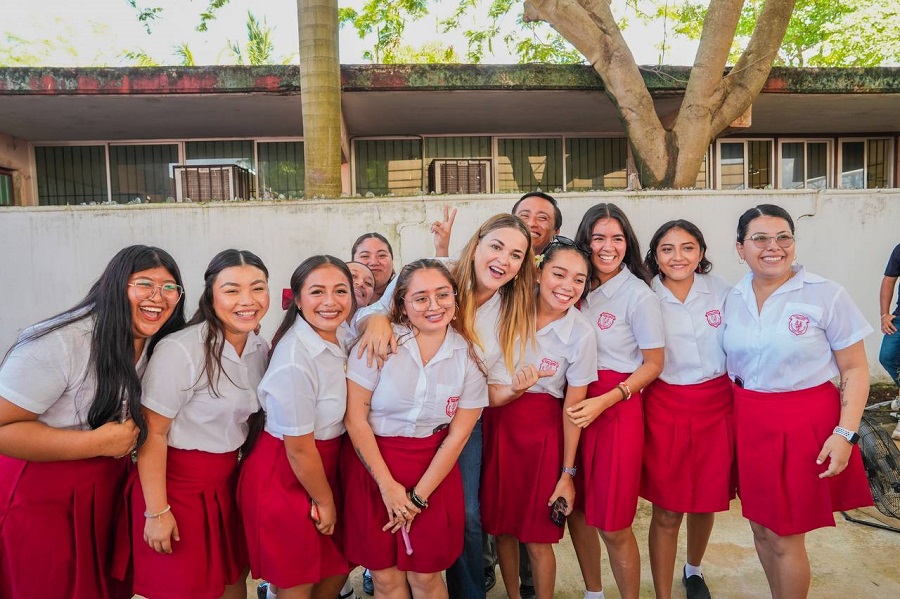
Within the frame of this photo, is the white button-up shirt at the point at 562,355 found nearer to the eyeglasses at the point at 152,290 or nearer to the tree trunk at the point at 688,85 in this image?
the eyeglasses at the point at 152,290

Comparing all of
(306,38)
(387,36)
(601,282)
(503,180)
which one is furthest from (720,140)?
(601,282)

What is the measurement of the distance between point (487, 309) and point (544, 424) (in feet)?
1.83

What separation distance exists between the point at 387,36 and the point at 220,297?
34.1 feet

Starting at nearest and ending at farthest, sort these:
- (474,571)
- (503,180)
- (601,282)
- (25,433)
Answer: (25,433), (474,571), (601,282), (503,180)

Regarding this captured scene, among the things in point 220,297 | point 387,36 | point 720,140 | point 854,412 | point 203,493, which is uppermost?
point 387,36

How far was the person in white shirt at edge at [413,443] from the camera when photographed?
84.9 inches

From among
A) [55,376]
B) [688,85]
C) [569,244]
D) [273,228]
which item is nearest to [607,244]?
[569,244]

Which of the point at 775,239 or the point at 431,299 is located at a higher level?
the point at 775,239

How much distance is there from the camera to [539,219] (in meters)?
2.99

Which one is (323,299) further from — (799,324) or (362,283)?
(799,324)

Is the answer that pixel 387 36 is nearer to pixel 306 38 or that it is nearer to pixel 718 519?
pixel 306 38

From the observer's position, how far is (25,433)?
5.82 ft

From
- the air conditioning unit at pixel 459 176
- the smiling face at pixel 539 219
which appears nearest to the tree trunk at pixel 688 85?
the air conditioning unit at pixel 459 176

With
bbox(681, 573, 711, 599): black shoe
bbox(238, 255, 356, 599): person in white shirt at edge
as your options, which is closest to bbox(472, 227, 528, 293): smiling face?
bbox(238, 255, 356, 599): person in white shirt at edge
